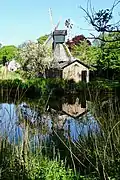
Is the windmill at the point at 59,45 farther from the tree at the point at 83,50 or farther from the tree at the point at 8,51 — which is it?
the tree at the point at 8,51

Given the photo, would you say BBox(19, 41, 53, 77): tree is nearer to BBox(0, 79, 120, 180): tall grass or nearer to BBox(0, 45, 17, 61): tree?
BBox(0, 45, 17, 61): tree

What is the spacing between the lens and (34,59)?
2388cm

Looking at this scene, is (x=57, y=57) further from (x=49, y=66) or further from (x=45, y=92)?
(x=45, y=92)

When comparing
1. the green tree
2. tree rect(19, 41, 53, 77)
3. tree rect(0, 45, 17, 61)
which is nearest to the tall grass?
tree rect(19, 41, 53, 77)

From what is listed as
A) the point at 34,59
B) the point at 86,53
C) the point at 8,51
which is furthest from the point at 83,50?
the point at 8,51

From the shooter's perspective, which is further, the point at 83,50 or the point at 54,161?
the point at 83,50

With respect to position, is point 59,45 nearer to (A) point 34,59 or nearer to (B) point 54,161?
(A) point 34,59

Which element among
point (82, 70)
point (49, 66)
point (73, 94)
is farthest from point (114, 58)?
point (73, 94)

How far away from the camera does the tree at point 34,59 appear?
23.7 metres

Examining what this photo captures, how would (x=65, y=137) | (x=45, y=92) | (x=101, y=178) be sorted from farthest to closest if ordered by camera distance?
(x=45, y=92) → (x=65, y=137) → (x=101, y=178)

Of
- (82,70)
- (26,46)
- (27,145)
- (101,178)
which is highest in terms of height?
(26,46)

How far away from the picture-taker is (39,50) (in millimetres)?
24219

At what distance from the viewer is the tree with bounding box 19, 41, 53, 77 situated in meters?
23.7

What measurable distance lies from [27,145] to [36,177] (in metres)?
0.33
